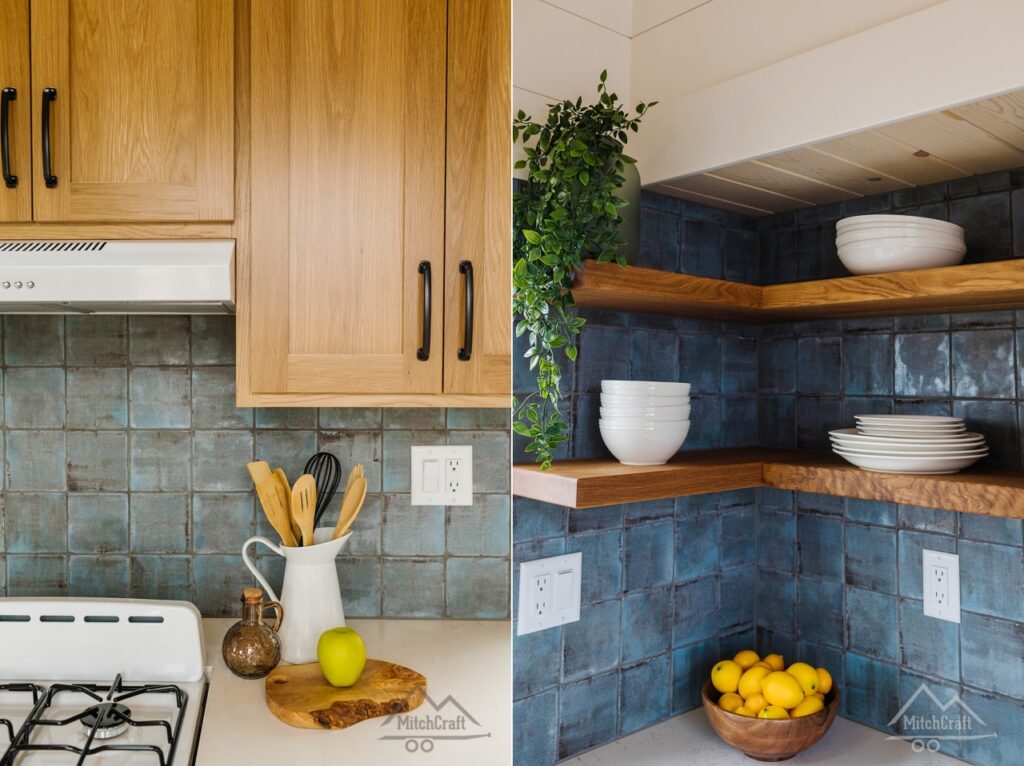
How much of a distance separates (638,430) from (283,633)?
2.33ft

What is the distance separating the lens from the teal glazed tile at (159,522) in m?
1.46

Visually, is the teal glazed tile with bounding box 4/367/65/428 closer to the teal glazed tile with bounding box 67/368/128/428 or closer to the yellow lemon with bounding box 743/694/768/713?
the teal glazed tile with bounding box 67/368/128/428

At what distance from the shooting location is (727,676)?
4.09 feet

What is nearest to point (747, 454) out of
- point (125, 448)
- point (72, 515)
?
point (125, 448)

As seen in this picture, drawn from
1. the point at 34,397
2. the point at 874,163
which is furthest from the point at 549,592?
the point at 34,397

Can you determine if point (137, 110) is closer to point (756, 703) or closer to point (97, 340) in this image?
point (97, 340)

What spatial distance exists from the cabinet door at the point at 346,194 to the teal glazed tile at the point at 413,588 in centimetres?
47

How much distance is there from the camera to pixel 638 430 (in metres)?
1.13

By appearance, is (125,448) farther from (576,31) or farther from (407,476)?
(576,31)

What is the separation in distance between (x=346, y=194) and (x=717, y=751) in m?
1.10

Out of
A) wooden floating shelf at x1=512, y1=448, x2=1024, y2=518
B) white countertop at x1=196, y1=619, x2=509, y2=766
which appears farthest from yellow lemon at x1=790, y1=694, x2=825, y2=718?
white countertop at x1=196, y1=619, x2=509, y2=766

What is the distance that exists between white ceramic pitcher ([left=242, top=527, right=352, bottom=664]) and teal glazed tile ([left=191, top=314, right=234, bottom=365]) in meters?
0.39

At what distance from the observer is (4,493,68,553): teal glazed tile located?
144 centimetres

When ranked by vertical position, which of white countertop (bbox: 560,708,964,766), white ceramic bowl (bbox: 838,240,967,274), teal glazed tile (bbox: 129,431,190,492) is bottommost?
white countertop (bbox: 560,708,964,766)
